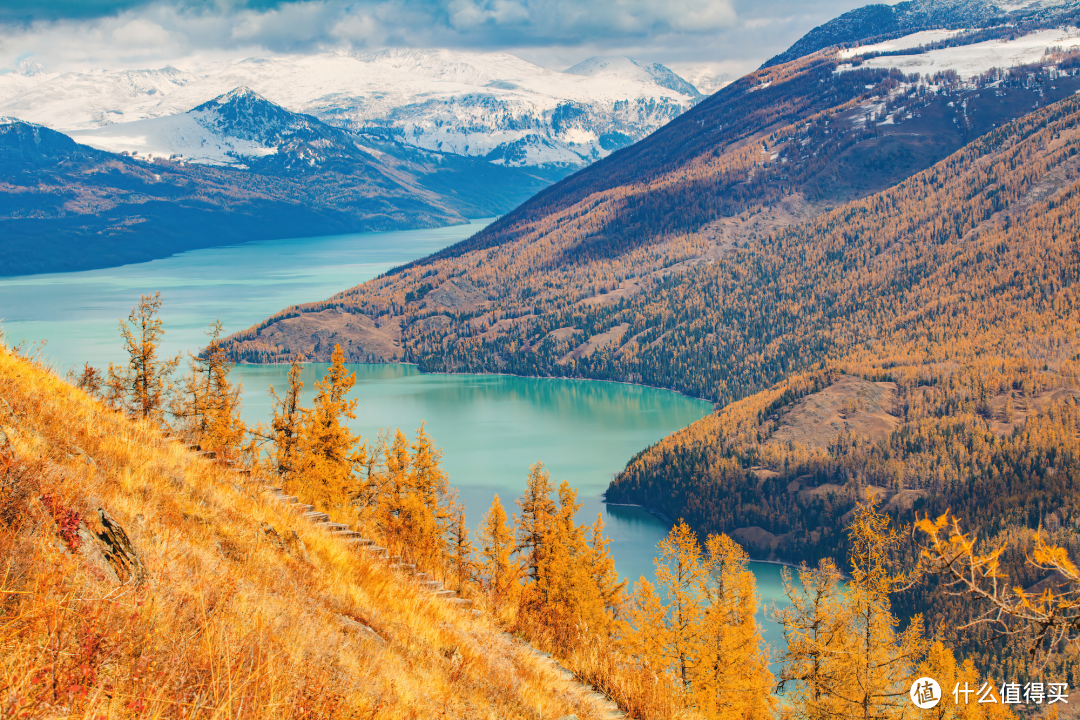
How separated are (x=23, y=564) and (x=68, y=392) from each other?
10.6 metres

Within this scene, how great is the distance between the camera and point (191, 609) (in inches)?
344

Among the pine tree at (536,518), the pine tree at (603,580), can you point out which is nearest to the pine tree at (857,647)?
the pine tree at (603,580)

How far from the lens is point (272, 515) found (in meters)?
15.8

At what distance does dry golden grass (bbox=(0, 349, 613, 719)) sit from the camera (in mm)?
6961

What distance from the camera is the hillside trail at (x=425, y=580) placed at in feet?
43.4

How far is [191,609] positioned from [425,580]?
9417 mm

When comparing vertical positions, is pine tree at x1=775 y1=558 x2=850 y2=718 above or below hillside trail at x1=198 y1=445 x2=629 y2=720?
below

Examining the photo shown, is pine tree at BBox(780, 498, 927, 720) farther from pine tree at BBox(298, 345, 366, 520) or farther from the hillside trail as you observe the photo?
pine tree at BBox(298, 345, 366, 520)

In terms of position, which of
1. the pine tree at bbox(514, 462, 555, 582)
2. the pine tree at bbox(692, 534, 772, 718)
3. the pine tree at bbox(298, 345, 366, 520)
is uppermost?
the pine tree at bbox(298, 345, 366, 520)

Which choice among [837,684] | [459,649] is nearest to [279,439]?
[837,684]

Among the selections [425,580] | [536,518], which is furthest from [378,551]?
[536,518]

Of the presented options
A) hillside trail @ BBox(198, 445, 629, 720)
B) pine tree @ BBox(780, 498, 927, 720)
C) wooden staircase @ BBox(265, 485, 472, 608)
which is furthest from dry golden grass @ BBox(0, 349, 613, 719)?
pine tree @ BBox(780, 498, 927, 720)

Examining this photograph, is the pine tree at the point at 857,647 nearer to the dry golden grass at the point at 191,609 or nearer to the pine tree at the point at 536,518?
the pine tree at the point at 536,518

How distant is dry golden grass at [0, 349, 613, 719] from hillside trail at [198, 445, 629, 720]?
296 mm
